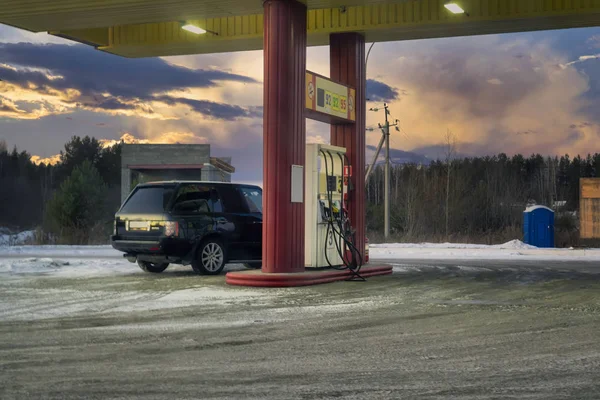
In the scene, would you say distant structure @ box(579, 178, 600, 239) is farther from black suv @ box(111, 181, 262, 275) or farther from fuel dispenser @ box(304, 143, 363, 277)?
black suv @ box(111, 181, 262, 275)

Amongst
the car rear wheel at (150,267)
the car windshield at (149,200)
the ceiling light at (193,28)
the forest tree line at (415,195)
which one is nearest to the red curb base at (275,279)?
the car windshield at (149,200)

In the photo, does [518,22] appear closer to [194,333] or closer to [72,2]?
[72,2]

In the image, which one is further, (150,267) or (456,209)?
(456,209)

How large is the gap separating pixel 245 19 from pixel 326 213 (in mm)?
5541

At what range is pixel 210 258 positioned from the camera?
1573 cm

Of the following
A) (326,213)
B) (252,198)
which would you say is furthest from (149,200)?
(326,213)

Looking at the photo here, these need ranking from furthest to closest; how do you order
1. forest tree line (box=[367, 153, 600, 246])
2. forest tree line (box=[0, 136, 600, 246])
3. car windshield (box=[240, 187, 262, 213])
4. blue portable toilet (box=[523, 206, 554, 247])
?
1. forest tree line (box=[0, 136, 600, 246])
2. forest tree line (box=[367, 153, 600, 246])
3. blue portable toilet (box=[523, 206, 554, 247])
4. car windshield (box=[240, 187, 262, 213])

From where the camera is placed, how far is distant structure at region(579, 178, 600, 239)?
117 feet

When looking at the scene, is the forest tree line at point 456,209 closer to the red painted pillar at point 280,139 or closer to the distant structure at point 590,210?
the distant structure at point 590,210

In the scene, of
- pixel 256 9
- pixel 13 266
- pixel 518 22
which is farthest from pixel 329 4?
pixel 13 266

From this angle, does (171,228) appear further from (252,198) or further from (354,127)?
(354,127)

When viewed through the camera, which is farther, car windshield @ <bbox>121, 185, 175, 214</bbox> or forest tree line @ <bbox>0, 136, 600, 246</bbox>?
forest tree line @ <bbox>0, 136, 600, 246</bbox>

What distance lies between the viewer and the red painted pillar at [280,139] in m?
14.3

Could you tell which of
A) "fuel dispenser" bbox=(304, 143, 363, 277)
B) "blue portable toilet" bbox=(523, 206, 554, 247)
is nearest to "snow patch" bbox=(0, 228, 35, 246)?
"blue portable toilet" bbox=(523, 206, 554, 247)
